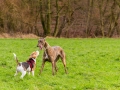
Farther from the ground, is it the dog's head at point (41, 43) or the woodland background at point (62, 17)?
the woodland background at point (62, 17)

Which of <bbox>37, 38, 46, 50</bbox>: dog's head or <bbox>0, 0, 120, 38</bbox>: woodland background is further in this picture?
<bbox>0, 0, 120, 38</bbox>: woodland background

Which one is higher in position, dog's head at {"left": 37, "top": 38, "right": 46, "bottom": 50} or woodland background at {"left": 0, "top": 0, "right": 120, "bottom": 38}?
woodland background at {"left": 0, "top": 0, "right": 120, "bottom": 38}

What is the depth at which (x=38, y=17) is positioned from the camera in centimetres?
4044

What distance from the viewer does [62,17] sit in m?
41.9

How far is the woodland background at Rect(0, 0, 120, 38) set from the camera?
37.3 meters

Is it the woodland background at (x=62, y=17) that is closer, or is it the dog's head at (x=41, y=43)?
the dog's head at (x=41, y=43)

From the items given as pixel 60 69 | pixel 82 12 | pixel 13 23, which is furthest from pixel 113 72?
pixel 82 12

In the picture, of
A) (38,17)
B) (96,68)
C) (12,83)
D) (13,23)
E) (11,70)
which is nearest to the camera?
(12,83)

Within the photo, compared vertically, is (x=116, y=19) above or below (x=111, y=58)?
above

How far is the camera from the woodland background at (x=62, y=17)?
123 ft

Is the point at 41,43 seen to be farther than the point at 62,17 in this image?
No

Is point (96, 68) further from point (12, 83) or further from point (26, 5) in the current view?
point (26, 5)

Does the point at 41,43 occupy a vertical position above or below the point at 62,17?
below

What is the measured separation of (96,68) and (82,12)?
2973 cm
